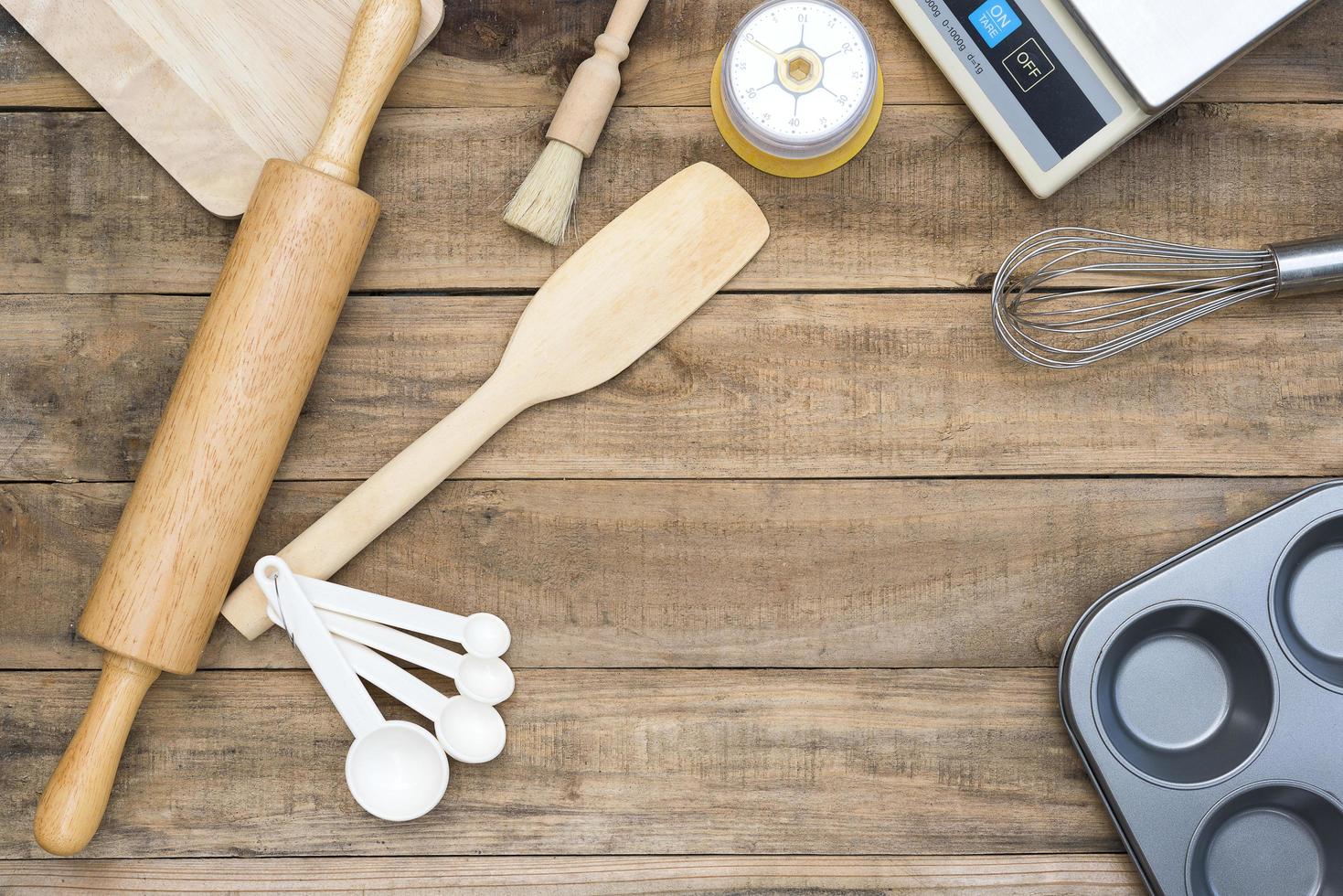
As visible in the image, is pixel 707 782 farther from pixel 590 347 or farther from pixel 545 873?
pixel 590 347

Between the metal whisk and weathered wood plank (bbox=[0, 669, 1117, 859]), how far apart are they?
274mm

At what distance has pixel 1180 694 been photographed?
0.69 meters

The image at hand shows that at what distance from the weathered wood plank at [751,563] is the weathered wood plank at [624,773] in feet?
0.11

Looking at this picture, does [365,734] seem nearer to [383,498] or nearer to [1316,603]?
[383,498]

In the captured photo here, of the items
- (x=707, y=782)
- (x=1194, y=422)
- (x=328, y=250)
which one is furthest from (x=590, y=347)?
(x=1194, y=422)

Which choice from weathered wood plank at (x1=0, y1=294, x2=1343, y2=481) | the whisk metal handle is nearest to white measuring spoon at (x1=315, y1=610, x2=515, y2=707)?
weathered wood plank at (x1=0, y1=294, x2=1343, y2=481)

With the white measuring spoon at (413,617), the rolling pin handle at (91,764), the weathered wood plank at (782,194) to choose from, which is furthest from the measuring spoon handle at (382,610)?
the weathered wood plank at (782,194)

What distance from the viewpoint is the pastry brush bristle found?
0.64 meters

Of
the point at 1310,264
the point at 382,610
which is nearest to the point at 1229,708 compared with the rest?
the point at 1310,264

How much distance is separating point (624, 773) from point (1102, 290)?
1.68 ft

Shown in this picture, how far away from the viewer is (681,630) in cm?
67

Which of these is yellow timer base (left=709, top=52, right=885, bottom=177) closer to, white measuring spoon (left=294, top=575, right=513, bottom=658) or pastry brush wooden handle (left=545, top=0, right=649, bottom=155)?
pastry brush wooden handle (left=545, top=0, right=649, bottom=155)

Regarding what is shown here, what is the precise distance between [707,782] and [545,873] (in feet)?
0.46

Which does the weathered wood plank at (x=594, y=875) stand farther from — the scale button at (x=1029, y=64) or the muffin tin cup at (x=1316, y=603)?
the scale button at (x=1029, y=64)
